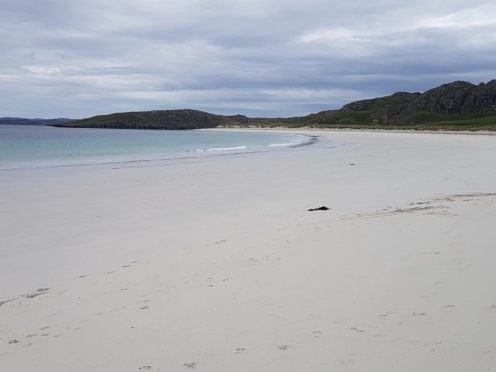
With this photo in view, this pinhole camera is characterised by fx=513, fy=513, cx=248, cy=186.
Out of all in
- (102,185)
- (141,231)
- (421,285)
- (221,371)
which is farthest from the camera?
(102,185)

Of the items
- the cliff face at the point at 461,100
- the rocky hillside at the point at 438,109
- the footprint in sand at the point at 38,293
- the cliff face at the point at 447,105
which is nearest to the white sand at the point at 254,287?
the footprint in sand at the point at 38,293

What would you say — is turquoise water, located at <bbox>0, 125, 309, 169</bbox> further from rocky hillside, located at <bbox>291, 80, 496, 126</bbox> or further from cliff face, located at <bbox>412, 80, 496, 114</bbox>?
cliff face, located at <bbox>412, 80, 496, 114</bbox>

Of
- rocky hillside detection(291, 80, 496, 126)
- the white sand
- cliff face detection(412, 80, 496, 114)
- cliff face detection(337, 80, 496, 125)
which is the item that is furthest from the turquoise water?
cliff face detection(412, 80, 496, 114)

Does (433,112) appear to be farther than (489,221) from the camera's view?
Yes

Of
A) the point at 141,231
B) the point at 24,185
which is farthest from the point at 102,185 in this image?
the point at 141,231

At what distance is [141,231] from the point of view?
344 inches

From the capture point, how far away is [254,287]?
203 inches

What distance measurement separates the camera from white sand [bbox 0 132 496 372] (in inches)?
146

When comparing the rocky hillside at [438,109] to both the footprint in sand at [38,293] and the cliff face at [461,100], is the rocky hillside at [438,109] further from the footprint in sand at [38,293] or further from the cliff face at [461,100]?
the footprint in sand at [38,293]

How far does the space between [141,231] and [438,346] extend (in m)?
6.00

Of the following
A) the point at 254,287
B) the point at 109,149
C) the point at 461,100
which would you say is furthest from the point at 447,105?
the point at 254,287

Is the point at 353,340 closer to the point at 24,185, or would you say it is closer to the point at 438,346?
the point at 438,346

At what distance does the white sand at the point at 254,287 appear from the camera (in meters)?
3.70

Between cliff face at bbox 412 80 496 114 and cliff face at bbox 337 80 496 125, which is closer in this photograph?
cliff face at bbox 337 80 496 125
